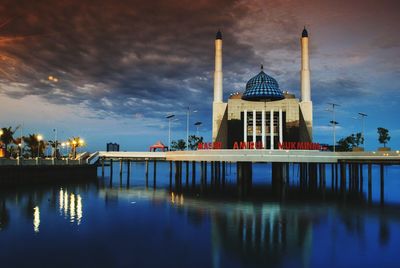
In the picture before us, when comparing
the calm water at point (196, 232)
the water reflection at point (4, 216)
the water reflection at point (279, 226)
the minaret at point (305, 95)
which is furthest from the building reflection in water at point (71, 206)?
the minaret at point (305, 95)

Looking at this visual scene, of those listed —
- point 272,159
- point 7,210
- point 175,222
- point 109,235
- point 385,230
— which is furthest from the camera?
point 272,159

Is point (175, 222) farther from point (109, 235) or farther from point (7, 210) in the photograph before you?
point (7, 210)

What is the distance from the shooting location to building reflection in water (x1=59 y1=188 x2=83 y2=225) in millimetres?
44753

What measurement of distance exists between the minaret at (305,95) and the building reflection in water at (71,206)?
6762 centimetres

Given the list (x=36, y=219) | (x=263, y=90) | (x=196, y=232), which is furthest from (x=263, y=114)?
(x=36, y=219)

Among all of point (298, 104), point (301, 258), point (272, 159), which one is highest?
point (298, 104)

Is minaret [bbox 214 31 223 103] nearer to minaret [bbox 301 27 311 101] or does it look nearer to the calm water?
minaret [bbox 301 27 311 101]

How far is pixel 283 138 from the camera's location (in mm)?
109125

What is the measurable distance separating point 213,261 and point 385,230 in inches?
835

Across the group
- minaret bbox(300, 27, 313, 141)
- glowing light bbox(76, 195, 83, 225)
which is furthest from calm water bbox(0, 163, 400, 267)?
minaret bbox(300, 27, 313, 141)

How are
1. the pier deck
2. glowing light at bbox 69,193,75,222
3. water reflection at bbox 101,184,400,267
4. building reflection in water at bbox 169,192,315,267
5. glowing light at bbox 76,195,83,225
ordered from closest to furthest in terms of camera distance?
1. building reflection in water at bbox 169,192,315,267
2. water reflection at bbox 101,184,400,267
3. glowing light at bbox 76,195,83,225
4. glowing light at bbox 69,193,75,222
5. the pier deck

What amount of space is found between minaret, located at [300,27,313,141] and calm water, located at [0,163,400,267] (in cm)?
5130

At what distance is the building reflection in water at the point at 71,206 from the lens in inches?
1762

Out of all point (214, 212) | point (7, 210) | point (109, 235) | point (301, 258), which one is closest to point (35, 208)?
point (7, 210)
